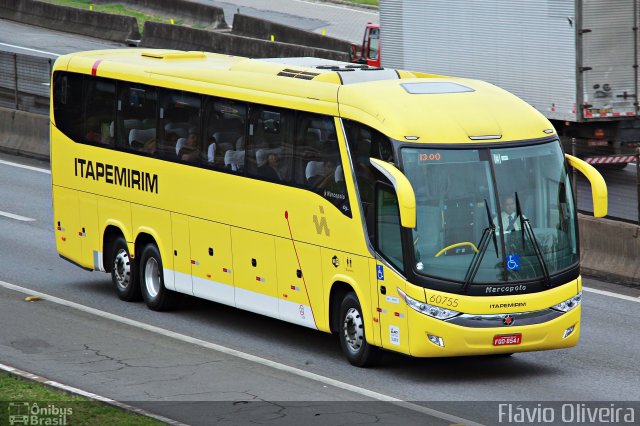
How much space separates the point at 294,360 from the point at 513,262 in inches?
115

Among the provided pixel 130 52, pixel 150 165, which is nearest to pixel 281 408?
pixel 150 165

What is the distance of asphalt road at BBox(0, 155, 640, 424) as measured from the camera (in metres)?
13.8

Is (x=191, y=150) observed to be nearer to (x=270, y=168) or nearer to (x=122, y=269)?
(x=270, y=168)

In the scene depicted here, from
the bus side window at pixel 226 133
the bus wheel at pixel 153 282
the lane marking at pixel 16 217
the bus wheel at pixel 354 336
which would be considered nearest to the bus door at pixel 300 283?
the bus wheel at pixel 354 336

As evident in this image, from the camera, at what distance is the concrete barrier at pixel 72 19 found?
153 feet

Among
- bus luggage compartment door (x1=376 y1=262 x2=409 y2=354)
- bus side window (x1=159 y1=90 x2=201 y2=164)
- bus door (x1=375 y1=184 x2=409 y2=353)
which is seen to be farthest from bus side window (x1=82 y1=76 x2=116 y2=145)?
bus luggage compartment door (x1=376 y1=262 x2=409 y2=354)

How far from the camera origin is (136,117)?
1884cm

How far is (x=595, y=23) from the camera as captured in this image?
26.2 m

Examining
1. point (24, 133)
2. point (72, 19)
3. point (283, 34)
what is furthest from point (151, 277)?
point (72, 19)

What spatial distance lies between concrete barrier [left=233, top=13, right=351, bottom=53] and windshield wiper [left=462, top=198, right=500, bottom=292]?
91.4 ft

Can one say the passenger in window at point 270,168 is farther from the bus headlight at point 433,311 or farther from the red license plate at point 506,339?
the red license plate at point 506,339

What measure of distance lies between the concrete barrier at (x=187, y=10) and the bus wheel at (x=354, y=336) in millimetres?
34169

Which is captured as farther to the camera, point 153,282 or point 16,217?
point 16,217

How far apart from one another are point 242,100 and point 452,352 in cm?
457
